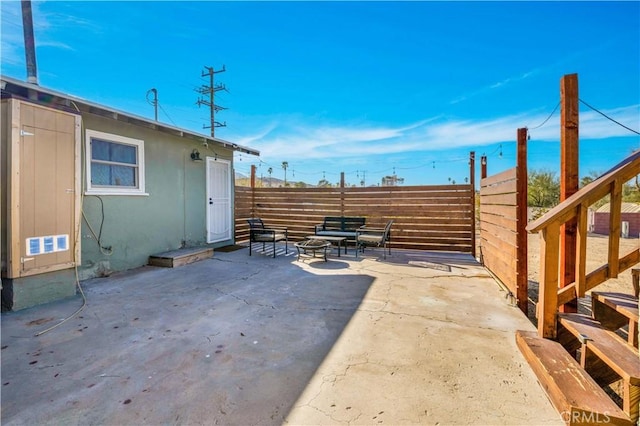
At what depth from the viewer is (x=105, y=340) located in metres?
2.52

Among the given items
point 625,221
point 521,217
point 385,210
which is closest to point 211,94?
point 385,210

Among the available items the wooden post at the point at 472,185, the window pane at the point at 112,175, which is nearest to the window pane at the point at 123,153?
the window pane at the point at 112,175

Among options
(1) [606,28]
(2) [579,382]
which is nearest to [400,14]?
(1) [606,28]

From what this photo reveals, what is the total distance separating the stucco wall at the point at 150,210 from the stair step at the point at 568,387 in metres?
5.65

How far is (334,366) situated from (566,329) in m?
1.94

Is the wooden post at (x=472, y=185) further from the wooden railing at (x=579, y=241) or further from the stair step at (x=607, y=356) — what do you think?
the stair step at (x=607, y=356)

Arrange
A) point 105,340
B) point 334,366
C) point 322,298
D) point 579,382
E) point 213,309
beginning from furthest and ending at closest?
point 322,298, point 213,309, point 105,340, point 334,366, point 579,382

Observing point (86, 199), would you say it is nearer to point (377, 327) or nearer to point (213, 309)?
point (213, 309)

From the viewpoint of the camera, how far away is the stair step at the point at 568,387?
1.45 meters

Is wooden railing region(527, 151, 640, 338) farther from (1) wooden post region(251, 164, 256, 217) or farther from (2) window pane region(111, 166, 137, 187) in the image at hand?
(1) wooden post region(251, 164, 256, 217)

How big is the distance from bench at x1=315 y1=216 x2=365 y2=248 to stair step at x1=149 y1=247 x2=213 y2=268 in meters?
2.65

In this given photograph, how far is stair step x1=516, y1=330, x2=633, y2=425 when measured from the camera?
1.45m

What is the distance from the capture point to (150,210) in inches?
217

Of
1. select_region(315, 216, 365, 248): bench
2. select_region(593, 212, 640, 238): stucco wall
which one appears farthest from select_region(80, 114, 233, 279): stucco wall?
select_region(593, 212, 640, 238): stucco wall
